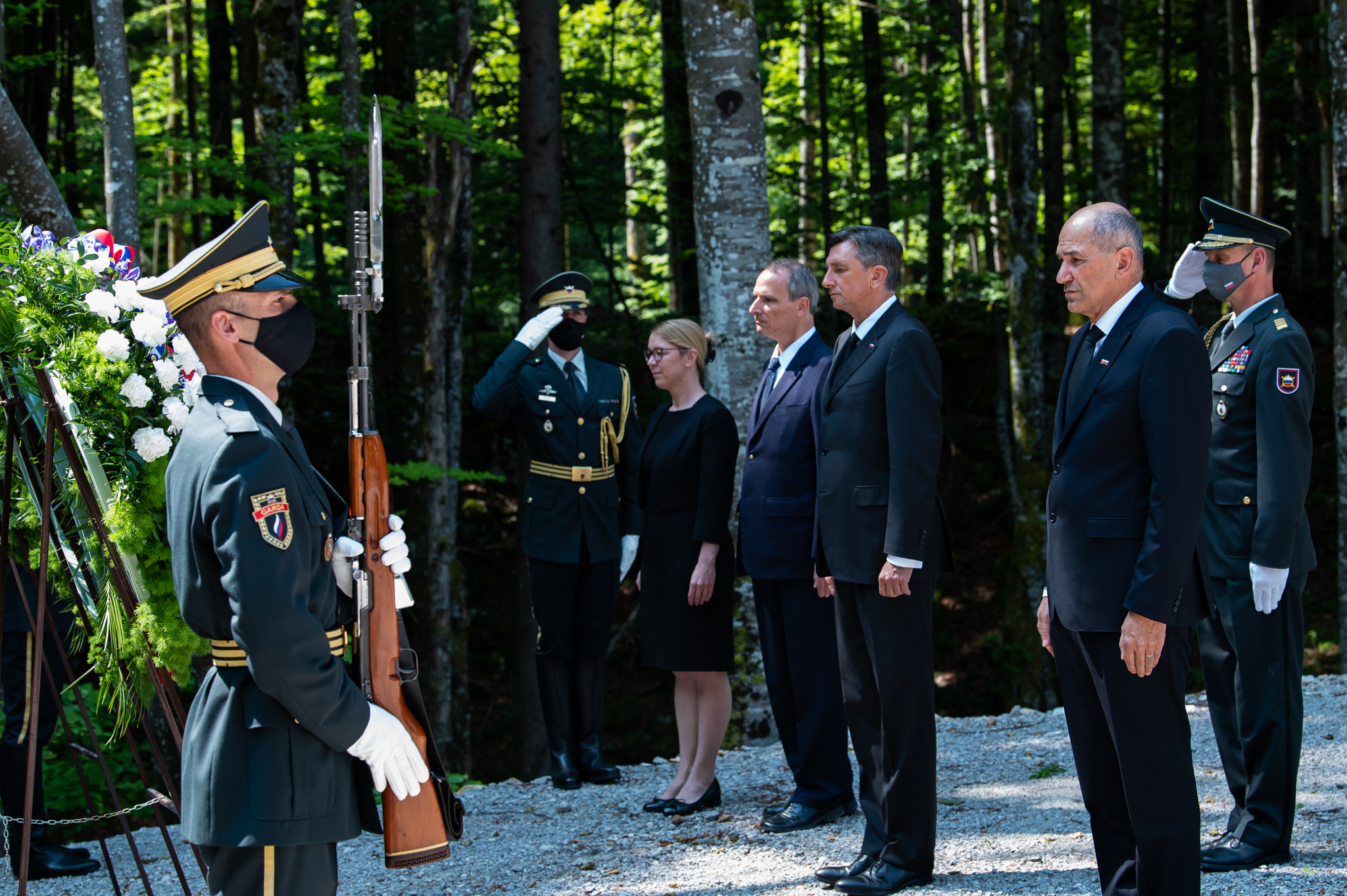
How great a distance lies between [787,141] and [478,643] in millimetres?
7660

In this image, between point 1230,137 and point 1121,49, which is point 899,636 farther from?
point 1230,137

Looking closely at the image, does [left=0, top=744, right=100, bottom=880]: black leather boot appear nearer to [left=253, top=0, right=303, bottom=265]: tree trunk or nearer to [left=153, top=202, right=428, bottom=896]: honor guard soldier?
[left=153, top=202, right=428, bottom=896]: honor guard soldier

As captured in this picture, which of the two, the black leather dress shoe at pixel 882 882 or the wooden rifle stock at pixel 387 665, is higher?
the wooden rifle stock at pixel 387 665

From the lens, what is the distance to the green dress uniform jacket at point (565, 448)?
5441 mm

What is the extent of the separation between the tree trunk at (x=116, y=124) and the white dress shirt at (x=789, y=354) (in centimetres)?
383

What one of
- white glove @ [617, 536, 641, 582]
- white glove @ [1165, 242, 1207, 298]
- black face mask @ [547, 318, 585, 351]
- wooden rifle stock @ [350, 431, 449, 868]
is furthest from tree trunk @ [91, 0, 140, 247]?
white glove @ [1165, 242, 1207, 298]

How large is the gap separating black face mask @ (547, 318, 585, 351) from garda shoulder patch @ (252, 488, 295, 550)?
3348 mm

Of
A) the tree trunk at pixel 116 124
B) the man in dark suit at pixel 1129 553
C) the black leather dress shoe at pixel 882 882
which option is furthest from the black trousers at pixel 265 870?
the tree trunk at pixel 116 124

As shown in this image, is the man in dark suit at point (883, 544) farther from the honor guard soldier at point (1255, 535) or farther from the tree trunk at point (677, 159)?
the tree trunk at point (677, 159)

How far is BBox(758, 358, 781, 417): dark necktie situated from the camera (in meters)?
4.61

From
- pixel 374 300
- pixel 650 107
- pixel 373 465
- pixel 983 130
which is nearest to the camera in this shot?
pixel 373 465

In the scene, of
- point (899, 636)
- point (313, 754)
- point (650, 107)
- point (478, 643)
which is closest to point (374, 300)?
point (313, 754)

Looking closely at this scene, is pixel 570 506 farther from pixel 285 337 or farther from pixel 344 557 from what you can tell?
pixel 285 337

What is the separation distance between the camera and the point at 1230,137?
64.3ft
